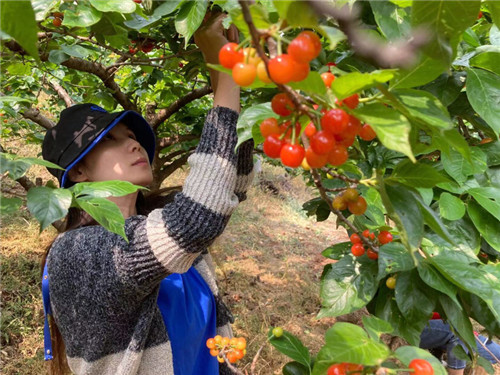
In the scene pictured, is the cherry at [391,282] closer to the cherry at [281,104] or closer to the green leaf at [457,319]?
the green leaf at [457,319]

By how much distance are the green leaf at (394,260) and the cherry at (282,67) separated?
55 centimetres

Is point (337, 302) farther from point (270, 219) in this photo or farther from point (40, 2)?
point (270, 219)

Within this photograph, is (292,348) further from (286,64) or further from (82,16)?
(82,16)

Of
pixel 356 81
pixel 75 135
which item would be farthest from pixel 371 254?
pixel 75 135

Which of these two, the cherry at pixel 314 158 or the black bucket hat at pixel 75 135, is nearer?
the cherry at pixel 314 158

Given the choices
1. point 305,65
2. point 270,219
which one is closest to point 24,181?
point 305,65

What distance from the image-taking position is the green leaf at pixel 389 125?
1.43 feet

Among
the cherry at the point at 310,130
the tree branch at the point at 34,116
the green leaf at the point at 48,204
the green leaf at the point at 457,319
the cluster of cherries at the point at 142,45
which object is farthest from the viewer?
the tree branch at the point at 34,116

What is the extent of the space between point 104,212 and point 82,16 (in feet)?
1.90

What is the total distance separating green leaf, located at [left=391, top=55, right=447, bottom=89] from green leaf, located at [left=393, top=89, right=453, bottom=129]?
0.02 m

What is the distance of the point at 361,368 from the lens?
62 cm

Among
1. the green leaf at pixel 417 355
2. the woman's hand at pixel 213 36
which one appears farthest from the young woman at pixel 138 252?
the green leaf at pixel 417 355

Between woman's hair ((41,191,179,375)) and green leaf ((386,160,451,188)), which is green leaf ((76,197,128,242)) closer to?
green leaf ((386,160,451,188))

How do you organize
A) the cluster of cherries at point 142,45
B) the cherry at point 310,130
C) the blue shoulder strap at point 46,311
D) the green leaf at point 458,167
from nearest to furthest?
the cherry at point 310,130, the green leaf at point 458,167, the blue shoulder strap at point 46,311, the cluster of cherries at point 142,45
